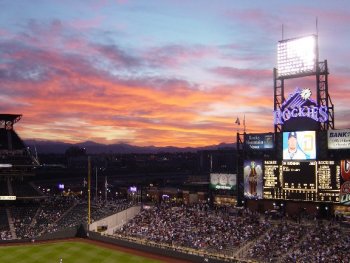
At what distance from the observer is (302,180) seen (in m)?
38.8

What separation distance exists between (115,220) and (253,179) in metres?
17.2

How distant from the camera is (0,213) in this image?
2208 inches

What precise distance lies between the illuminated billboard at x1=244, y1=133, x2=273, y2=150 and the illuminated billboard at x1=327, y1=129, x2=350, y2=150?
624 centimetres

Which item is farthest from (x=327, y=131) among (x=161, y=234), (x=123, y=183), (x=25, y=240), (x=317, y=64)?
(x=123, y=183)

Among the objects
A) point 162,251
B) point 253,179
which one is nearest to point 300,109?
point 253,179

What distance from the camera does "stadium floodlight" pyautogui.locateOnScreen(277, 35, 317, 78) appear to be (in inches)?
1574

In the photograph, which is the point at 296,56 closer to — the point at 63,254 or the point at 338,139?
the point at 338,139

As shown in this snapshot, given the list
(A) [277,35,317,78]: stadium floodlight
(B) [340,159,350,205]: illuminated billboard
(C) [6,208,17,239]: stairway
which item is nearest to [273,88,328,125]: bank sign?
(A) [277,35,317,78]: stadium floodlight

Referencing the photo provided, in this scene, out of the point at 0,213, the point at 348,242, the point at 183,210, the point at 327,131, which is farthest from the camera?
the point at 0,213

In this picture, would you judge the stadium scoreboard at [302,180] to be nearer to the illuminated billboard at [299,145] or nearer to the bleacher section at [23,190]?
the illuminated billboard at [299,145]

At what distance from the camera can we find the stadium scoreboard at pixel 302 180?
3703cm

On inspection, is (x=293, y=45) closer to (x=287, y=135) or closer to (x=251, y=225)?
(x=287, y=135)

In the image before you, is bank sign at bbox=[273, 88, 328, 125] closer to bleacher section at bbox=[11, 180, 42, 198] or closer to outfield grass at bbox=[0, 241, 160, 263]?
outfield grass at bbox=[0, 241, 160, 263]

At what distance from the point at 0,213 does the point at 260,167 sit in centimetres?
3423
